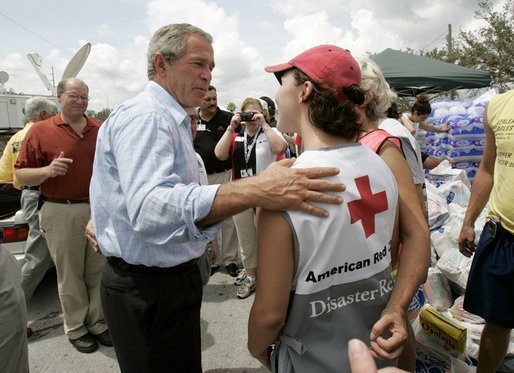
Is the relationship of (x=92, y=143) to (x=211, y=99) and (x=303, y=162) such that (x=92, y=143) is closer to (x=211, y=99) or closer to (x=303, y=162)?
(x=211, y=99)

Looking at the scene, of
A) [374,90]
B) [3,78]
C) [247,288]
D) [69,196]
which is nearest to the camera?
[374,90]

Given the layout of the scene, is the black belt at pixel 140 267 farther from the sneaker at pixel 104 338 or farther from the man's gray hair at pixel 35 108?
the man's gray hair at pixel 35 108

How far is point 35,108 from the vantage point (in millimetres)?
3838

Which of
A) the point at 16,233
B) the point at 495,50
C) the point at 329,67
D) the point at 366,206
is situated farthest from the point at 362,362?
the point at 495,50

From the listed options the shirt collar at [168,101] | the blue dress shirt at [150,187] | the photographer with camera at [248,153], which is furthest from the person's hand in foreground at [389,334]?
the photographer with camera at [248,153]

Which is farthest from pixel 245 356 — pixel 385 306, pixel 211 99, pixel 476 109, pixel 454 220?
pixel 476 109

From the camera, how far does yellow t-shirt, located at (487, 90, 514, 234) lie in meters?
1.91

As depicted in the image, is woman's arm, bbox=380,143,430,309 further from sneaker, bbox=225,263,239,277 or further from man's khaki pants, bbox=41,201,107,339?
sneaker, bbox=225,263,239,277

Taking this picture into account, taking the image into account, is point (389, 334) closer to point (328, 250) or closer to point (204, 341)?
point (328, 250)

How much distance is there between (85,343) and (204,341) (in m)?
0.99

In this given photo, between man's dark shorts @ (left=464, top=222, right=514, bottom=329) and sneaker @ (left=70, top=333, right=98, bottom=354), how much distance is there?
2.82m

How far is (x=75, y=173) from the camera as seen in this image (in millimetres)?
2926

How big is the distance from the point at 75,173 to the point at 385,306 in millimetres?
2643

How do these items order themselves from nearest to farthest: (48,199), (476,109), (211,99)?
(48,199) → (211,99) → (476,109)
